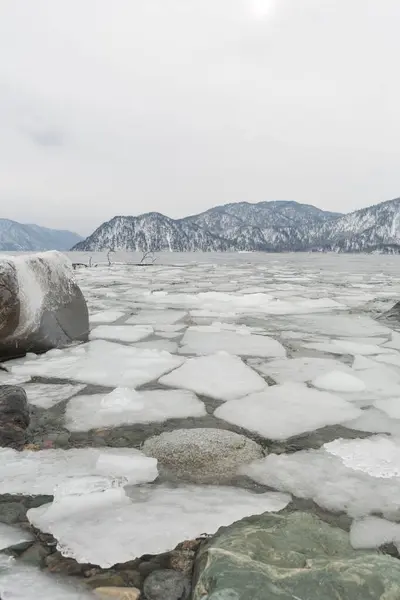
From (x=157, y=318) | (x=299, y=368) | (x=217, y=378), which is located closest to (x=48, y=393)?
(x=217, y=378)

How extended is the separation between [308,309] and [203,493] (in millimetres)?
4995

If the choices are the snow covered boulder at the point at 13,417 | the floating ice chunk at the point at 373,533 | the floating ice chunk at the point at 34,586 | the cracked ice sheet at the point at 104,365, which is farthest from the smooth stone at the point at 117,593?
the cracked ice sheet at the point at 104,365

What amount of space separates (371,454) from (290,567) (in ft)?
3.08

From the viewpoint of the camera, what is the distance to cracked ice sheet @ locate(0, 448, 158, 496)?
4.98 ft

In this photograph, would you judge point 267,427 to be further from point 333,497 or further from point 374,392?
point 374,392

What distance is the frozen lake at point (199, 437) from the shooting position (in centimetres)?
133

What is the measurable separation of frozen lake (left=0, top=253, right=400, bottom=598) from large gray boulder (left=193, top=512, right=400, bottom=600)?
13 cm

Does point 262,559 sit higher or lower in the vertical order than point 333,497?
higher

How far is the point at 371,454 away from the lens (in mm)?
1775

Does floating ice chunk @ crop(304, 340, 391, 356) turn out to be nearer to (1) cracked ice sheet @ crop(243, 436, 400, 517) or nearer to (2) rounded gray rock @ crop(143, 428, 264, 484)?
(1) cracked ice sheet @ crop(243, 436, 400, 517)

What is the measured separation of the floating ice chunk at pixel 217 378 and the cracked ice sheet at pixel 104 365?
0.47ft

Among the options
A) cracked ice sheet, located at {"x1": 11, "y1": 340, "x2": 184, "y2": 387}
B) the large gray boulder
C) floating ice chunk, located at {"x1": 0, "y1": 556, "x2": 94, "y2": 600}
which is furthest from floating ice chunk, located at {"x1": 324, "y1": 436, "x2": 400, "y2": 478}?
cracked ice sheet, located at {"x1": 11, "y1": 340, "x2": 184, "y2": 387}

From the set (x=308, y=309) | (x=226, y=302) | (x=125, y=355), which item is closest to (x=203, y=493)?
(x=125, y=355)

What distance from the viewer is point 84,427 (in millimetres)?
2041
